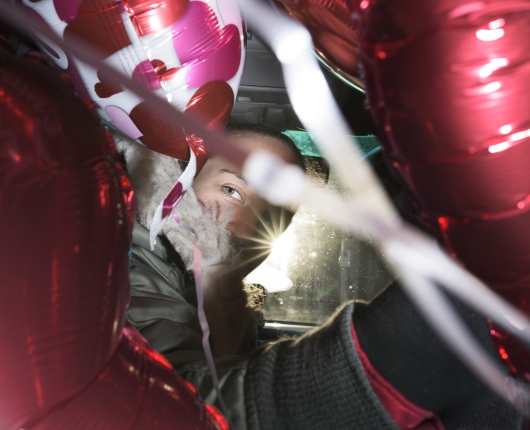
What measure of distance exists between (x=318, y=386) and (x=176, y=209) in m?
0.71

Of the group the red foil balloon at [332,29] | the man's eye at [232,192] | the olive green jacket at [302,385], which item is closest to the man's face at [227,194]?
the man's eye at [232,192]

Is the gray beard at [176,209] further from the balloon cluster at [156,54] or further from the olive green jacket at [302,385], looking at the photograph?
the olive green jacket at [302,385]

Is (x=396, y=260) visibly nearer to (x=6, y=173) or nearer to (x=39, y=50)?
(x=6, y=173)

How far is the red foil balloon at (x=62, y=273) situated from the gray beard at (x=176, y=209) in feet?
1.62

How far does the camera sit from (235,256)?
129 centimetres

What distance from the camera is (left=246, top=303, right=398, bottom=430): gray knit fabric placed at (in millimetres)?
489

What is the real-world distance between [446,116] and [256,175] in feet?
0.51

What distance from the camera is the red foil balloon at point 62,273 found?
1.10 ft

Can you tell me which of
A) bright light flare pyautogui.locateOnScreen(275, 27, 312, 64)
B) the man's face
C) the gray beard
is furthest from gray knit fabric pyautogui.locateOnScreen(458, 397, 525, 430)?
the man's face

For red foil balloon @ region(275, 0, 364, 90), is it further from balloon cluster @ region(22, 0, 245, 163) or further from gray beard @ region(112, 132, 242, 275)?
gray beard @ region(112, 132, 242, 275)

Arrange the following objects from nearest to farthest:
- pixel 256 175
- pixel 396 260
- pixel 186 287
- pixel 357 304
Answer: pixel 256 175, pixel 396 260, pixel 357 304, pixel 186 287

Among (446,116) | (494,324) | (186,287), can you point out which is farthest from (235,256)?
(446,116)

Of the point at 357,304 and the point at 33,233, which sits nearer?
the point at 33,233

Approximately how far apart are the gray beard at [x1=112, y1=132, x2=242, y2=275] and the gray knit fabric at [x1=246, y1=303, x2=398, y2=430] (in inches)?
20.7
